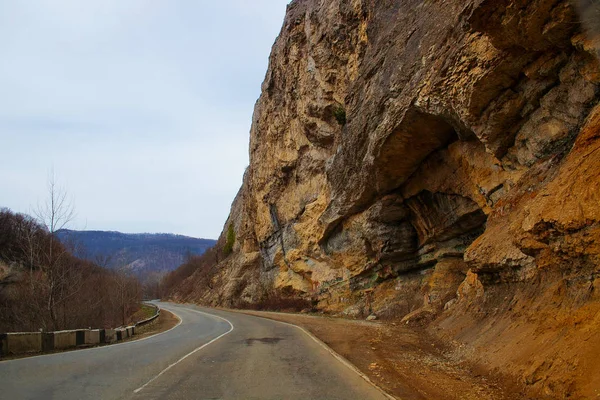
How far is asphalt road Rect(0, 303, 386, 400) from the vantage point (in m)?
6.21

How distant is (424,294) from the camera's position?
19.7m

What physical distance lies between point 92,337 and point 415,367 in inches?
428

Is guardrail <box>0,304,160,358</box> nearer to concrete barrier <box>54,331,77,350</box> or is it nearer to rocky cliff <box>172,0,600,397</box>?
concrete barrier <box>54,331,77,350</box>

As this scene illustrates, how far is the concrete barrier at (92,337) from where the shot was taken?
13.3 meters

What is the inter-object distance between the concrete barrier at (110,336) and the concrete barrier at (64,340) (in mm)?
2156

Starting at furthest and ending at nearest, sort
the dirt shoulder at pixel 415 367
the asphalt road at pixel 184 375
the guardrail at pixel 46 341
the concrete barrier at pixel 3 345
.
Result: the guardrail at pixel 46 341, the concrete barrier at pixel 3 345, the dirt shoulder at pixel 415 367, the asphalt road at pixel 184 375

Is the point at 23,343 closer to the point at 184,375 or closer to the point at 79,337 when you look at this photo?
the point at 79,337

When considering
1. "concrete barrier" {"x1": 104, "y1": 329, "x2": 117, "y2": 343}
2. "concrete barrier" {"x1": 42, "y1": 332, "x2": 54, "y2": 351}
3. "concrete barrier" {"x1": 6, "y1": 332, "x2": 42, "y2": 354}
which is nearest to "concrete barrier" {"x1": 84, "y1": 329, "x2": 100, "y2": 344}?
"concrete barrier" {"x1": 104, "y1": 329, "x2": 117, "y2": 343}

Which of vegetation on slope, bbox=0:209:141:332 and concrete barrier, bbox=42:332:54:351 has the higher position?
vegetation on slope, bbox=0:209:141:332

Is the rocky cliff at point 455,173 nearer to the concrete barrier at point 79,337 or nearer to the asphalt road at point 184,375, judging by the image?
the asphalt road at point 184,375

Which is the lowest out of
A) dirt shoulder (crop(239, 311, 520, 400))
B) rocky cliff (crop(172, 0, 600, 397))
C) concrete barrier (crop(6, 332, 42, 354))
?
dirt shoulder (crop(239, 311, 520, 400))

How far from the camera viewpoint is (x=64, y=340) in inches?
483

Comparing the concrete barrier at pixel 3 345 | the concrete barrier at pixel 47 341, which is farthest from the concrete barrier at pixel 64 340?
the concrete barrier at pixel 3 345

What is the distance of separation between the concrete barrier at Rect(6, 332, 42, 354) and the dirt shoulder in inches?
328
